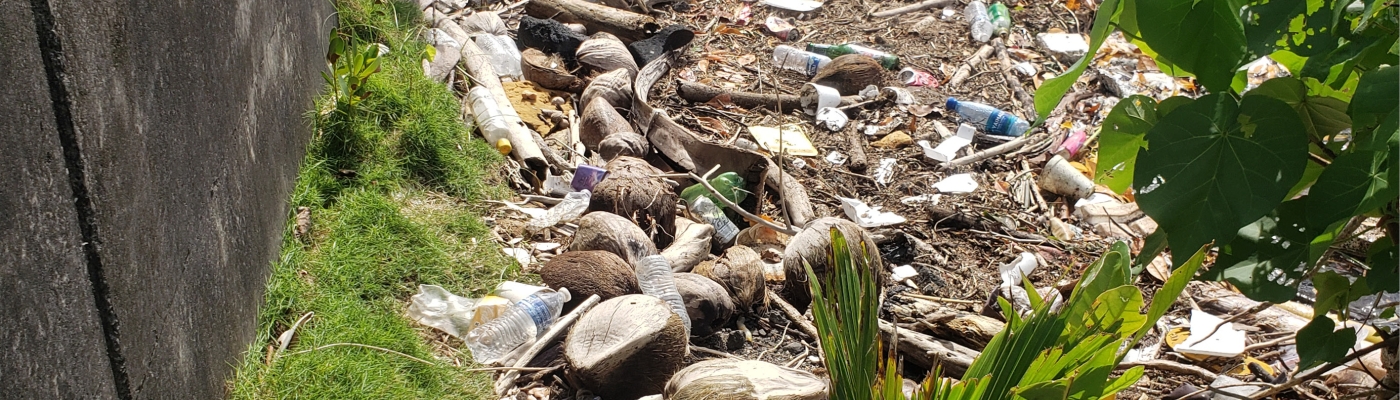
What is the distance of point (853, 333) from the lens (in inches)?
67.0

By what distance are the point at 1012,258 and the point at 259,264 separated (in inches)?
122

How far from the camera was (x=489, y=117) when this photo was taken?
15.4 ft

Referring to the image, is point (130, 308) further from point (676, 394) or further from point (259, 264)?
point (676, 394)

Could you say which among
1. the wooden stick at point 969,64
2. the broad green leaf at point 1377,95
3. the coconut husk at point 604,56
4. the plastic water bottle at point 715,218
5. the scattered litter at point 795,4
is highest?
the broad green leaf at point 1377,95

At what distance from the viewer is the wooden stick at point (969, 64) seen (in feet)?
21.6

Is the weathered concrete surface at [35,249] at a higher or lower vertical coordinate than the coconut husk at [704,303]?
higher

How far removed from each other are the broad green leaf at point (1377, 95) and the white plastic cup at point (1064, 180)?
328 cm

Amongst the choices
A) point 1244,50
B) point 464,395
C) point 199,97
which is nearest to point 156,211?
point 199,97

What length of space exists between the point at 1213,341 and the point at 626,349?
2.17 meters

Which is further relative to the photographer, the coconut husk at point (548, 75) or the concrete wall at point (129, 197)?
the coconut husk at point (548, 75)

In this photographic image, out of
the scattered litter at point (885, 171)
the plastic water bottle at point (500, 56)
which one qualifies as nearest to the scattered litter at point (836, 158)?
the scattered litter at point (885, 171)

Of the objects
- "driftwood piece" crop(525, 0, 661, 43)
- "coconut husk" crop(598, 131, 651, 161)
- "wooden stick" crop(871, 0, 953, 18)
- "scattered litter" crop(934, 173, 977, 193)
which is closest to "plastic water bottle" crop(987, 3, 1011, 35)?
"wooden stick" crop(871, 0, 953, 18)

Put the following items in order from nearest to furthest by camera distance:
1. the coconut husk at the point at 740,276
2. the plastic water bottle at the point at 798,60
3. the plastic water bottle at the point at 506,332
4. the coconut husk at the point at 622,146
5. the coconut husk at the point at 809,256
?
the plastic water bottle at the point at 506,332 < the coconut husk at the point at 740,276 < the coconut husk at the point at 809,256 < the coconut husk at the point at 622,146 < the plastic water bottle at the point at 798,60

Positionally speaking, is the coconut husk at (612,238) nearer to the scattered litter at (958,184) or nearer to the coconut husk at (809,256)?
the coconut husk at (809,256)
